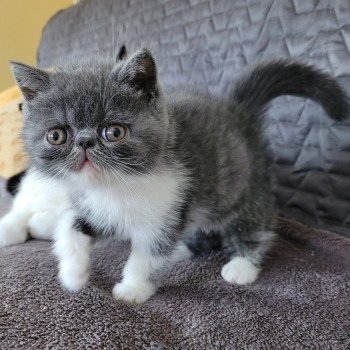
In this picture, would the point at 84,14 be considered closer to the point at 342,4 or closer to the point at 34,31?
the point at 34,31

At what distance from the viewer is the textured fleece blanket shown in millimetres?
639

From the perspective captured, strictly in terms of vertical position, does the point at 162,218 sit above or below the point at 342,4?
below

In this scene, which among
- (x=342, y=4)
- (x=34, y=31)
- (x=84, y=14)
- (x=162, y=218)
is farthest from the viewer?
(x=34, y=31)

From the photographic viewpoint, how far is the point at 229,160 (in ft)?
3.16

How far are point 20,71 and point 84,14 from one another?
1363mm

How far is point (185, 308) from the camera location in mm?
760

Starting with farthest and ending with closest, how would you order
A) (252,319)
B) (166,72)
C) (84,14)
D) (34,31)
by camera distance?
(34,31), (84,14), (166,72), (252,319)

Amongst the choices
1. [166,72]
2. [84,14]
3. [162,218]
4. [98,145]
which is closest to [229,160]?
[162,218]

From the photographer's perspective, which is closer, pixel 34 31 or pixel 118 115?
pixel 118 115

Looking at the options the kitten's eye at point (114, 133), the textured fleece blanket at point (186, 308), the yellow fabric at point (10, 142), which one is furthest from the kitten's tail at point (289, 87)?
the yellow fabric at point (10, 142)

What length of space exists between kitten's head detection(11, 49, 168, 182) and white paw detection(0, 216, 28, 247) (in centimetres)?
27

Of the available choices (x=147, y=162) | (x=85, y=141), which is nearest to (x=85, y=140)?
(x=85, y=141)

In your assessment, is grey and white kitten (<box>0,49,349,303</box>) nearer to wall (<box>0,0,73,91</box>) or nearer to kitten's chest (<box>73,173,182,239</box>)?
kitten's chest (<box>73,173,182,239</box>)

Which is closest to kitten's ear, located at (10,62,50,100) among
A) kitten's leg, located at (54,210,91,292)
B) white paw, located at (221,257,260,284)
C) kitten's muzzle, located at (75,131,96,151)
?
kitten's muzzle, located at (75,131,96,151)
